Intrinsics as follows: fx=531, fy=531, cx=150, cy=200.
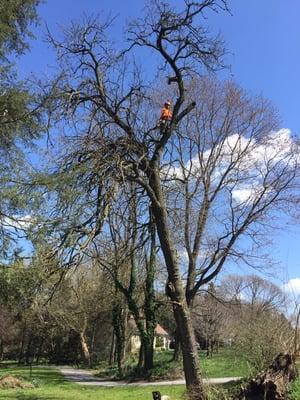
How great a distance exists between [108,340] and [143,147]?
1694 inches

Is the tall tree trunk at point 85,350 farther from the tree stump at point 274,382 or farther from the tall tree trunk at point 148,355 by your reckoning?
the tree stump at point 274,382

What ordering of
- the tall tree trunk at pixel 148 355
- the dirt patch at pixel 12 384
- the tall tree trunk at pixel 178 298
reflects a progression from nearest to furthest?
the tall tree trunk at pixel 178 298
the dirt patch at pixel 12 384
the tall tree trunk at pixel 148 355

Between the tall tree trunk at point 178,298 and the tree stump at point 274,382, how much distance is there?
241cm

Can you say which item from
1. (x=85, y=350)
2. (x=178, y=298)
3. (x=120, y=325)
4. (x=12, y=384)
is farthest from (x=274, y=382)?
(x=85, y=350)

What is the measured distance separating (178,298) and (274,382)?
4.14m

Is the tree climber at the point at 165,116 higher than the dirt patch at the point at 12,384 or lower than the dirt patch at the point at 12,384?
higher

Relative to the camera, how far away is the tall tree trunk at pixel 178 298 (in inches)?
514

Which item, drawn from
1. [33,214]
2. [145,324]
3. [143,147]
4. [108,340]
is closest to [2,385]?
[145,324]

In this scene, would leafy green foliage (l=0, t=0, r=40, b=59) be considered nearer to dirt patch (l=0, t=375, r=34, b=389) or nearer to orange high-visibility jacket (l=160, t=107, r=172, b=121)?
orange high-visibility jacket (l=160, t=107, r=172, b=121)

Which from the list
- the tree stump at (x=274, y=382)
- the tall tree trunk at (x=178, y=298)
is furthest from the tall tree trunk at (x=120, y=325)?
the tree stump at (x=274, y=382)

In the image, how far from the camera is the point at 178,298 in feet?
44.5

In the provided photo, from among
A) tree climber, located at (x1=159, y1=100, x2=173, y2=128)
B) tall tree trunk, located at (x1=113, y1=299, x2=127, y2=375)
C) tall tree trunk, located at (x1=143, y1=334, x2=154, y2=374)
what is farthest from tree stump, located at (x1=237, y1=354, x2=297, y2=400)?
tall tree trunk, located at (x1=113, y1=299, x2=127, y2=375)

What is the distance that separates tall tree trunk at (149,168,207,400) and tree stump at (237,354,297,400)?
2.41 metres

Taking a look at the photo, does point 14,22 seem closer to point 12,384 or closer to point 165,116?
point 165,116
